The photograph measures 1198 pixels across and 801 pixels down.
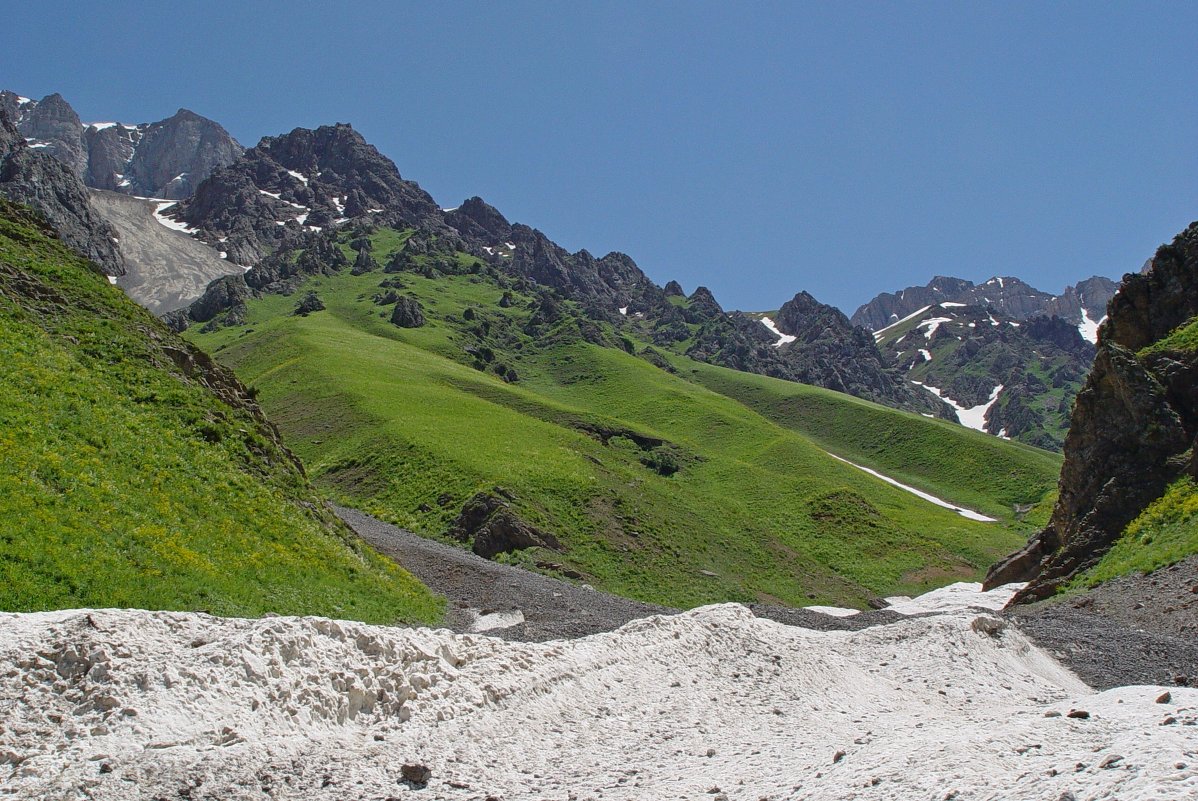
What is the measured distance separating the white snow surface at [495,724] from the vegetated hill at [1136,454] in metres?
17.8

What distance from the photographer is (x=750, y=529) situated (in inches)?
2292

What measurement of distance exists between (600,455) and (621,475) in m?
5.57

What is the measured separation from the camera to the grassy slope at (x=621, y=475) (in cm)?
4806

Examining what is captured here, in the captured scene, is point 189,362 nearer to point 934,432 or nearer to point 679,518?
point 679,518

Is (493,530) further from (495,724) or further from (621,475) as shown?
(495,724)

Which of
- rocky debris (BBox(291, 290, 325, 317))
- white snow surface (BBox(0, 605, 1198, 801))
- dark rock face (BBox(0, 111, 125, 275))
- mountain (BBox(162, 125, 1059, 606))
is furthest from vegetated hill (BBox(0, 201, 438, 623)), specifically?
dark rock face (BBox(0, 111, 125, 275))

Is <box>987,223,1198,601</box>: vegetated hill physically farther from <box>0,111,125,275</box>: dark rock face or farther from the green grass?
<box>0,111,125,275</box>: dark rock face

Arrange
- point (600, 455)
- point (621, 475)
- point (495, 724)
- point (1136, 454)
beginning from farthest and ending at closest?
point (600, 455), point (621, 475), point (1136, 454), point (495, 724)


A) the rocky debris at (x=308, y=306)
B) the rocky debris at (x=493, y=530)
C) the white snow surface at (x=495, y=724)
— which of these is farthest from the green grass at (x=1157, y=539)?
the rocky debris at (x=308, y=306)

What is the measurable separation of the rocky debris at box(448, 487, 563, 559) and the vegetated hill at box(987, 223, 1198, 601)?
76.6 ft

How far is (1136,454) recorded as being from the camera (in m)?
33.2

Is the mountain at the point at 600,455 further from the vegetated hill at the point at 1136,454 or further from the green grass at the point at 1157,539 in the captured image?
the green grass at the point at 1157,539

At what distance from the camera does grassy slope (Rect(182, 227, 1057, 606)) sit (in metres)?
48.1

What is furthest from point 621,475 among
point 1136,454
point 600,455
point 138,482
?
point 138,482
